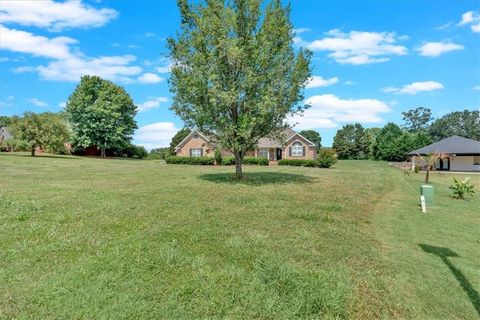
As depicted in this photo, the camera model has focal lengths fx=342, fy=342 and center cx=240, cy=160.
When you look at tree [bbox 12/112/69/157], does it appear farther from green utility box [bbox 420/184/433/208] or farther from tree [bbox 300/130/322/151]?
tree [bbox 300/130/322/151]

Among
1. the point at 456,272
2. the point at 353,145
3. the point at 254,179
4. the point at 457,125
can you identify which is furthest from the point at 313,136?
the point at 456,272

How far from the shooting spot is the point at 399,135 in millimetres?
75562

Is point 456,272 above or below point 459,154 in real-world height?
below

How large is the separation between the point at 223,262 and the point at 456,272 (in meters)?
4.77

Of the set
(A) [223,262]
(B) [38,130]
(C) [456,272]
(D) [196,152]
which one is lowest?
(C) [456,272]

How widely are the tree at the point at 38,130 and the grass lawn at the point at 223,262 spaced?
1301 inches

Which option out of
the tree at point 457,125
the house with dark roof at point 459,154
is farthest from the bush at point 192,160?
the tree at point 457,125

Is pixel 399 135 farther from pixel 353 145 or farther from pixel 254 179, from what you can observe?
pixel 254 179

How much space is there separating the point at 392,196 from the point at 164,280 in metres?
14.8

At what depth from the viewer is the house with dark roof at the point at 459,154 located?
47.6m

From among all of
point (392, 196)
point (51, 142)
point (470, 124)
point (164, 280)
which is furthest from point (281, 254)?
point (470, 124)

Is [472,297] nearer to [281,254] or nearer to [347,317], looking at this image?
[347,317]

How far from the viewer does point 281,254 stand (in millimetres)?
7129

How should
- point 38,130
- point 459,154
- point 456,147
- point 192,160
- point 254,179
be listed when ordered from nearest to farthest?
point 254,179, point 38,130, point 192,160, point 459,154, point 456,147
